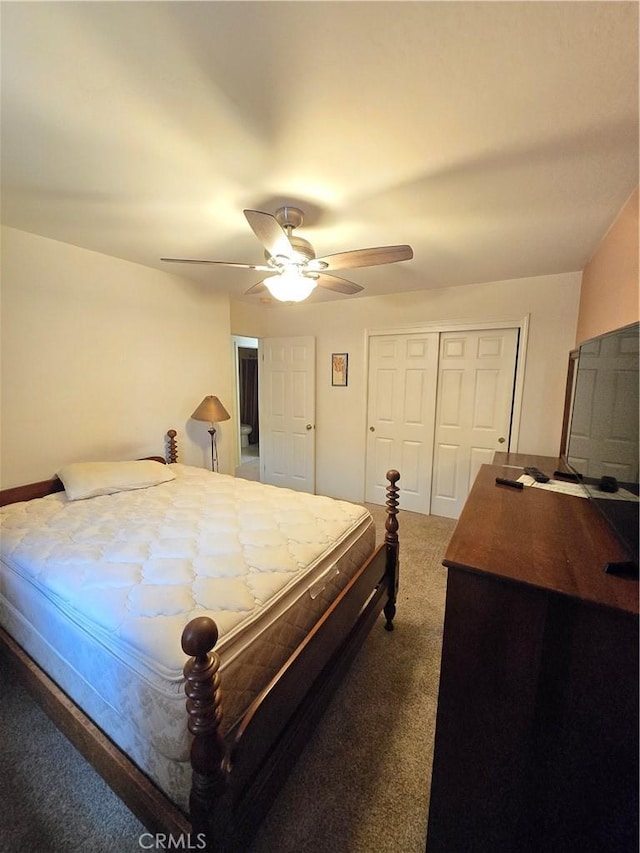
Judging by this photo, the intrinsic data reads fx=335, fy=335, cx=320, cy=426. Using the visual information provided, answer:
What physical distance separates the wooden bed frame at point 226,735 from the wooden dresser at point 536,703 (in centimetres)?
48

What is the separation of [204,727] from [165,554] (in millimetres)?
831

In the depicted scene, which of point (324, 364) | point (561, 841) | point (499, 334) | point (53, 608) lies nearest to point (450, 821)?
point (561, 841)

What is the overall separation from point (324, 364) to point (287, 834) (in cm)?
364

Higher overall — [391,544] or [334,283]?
[334,283]

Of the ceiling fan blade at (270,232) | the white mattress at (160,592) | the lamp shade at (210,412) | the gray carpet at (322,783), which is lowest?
the gray carpet at (322,783)

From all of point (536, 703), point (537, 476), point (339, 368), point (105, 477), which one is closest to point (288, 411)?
point (339, 368)

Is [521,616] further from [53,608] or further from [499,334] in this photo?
[499,334]

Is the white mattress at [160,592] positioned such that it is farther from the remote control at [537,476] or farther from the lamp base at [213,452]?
the lamp base at [213,452]

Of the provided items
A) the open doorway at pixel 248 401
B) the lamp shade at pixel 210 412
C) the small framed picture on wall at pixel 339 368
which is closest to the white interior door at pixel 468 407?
the small framed picture on wall at pixel 339 368

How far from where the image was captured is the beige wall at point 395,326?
117 inches

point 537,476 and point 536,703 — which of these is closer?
point 536,703

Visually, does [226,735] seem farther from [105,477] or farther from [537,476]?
[105,477]

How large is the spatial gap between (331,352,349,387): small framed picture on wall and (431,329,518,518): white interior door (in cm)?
106

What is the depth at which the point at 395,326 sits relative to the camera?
3.62m
